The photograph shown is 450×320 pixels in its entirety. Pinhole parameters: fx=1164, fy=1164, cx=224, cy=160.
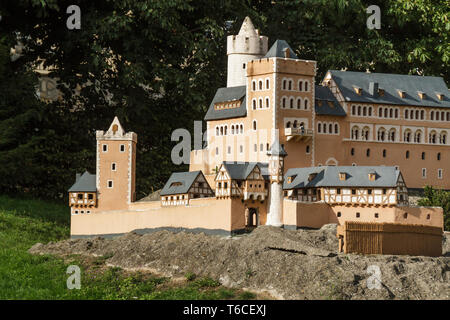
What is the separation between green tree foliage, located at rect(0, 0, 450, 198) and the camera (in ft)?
255

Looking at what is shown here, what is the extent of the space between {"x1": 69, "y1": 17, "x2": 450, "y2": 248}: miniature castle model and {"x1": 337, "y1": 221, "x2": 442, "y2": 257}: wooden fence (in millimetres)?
2416

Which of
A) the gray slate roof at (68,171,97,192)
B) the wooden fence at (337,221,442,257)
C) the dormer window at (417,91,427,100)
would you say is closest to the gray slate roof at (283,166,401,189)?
the wooden fence at (337,221,442,257)

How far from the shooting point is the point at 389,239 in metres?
58.2

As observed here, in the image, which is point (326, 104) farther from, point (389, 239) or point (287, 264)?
point (287, 264)

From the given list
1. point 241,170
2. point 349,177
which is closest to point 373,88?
point 349,177

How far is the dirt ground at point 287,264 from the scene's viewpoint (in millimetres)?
52656

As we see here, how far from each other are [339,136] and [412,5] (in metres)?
13.7

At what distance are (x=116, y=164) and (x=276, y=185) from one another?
1048cm

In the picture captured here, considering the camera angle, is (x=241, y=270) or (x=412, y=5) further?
(x=412, y=5)

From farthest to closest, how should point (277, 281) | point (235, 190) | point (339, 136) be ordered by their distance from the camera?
1. point (339, 136)
2. point (235, 190)
3. point (277, 281)

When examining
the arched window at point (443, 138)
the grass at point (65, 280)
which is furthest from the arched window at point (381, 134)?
the grass at point (65, 280)

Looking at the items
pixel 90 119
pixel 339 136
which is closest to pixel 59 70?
pixel 90 119

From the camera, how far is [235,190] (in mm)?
60406

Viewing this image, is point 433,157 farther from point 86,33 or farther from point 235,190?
point 86,33
